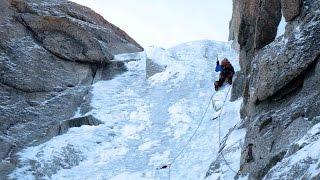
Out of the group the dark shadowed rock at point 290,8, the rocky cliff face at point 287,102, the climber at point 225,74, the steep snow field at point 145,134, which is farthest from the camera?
the climber at point 225,74

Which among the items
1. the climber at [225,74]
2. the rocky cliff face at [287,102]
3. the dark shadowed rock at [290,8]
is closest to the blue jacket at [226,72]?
the climber at [225,74]

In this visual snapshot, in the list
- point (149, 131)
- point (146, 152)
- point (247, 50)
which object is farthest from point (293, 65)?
point (149, 131)

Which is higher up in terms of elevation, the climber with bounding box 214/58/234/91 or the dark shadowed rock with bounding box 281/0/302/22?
the dark shadowed rock with bounding box 281/0/302/22

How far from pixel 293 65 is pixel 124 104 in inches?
403

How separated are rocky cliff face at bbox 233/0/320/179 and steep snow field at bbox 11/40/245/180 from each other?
131cm

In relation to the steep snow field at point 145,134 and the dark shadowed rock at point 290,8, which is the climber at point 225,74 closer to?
the steep snow field at point 145,134

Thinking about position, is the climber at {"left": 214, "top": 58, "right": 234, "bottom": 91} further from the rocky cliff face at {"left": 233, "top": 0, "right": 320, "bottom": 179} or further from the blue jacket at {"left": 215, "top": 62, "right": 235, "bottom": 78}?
the rocky cliff face at {"left": 233, "top": 0, "right": 320, "bottom": 179}

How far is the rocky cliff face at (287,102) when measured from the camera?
9477 mm

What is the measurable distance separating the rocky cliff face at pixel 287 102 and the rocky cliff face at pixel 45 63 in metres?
7.30

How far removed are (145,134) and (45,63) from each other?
608cm

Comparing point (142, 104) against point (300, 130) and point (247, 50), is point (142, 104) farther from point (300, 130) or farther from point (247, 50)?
point (300, 130)

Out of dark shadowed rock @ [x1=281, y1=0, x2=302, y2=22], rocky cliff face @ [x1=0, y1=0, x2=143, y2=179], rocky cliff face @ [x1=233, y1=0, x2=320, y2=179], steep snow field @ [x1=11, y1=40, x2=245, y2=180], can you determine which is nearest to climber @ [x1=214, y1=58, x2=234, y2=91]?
steep snow field @ [x1=11, y1=40, x2=245, y2=180]

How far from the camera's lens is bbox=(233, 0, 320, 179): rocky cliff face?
948 cm

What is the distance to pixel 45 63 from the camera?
21.6 meters
